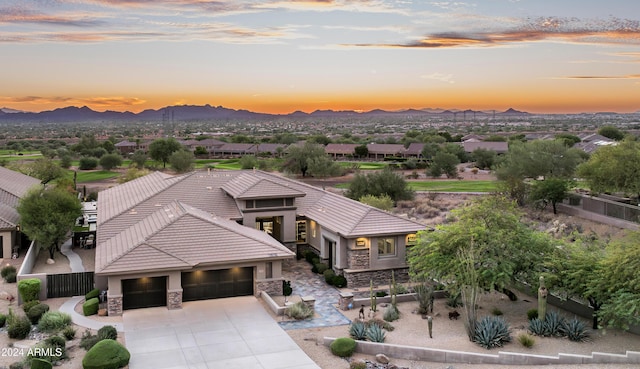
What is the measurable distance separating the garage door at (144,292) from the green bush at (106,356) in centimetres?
610

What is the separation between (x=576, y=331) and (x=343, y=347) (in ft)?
29.3

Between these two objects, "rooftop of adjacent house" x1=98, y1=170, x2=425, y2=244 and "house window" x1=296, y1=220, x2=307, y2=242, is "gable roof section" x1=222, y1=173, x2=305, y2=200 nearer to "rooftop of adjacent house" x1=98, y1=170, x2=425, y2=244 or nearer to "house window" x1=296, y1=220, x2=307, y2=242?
"rooftop of adjacent house" x1=98, y1=170, x2=425, y2=244

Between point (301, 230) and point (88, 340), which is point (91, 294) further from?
point (301, 230)

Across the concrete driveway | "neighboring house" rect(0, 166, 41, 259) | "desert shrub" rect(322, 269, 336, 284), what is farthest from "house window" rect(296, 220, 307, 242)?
"neighboring house" rect(0, 166, 41, 259)

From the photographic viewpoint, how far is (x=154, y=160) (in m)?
107

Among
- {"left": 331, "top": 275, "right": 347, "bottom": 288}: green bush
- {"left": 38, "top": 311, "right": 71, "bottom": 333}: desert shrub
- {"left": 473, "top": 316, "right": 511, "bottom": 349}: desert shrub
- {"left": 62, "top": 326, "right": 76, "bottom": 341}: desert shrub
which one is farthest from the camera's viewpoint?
{"left": 331, "top": 275, "right": 347, "bottom": 288}: green bush

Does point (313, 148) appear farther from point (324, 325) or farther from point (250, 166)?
point (324, 325)

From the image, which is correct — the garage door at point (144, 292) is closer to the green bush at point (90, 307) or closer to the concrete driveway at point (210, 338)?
the concrete driveway at point (210, 338)

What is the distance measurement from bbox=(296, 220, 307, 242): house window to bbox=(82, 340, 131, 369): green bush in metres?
18.1

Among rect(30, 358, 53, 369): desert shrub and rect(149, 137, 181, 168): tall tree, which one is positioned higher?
rect(149, 137, 181, 168): tall tree

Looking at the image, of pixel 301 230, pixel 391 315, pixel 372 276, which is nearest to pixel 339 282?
pixel 372 276

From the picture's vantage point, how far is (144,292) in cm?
2611

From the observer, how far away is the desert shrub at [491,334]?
72.5ft

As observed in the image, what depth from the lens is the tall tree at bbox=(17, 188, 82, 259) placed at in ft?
114
